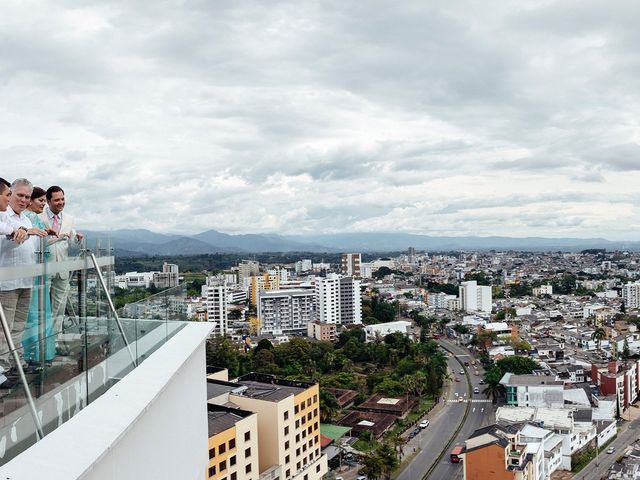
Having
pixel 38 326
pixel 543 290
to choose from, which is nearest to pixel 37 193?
pixel 38 326

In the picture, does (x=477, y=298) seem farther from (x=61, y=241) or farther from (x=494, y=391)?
(x=61, y=241)

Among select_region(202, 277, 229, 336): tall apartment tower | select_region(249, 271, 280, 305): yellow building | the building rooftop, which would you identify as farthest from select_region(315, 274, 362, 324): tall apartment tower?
the building rooftop

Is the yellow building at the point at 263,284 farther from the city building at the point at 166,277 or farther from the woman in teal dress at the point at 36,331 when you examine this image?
the woman in teal dress at the point at 36,331

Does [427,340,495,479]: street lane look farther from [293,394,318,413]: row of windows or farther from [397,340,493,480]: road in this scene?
[293,394,318,413]: row of windows

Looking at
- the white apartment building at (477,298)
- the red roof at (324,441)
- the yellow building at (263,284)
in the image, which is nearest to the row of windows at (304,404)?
the red roof at (324,441)

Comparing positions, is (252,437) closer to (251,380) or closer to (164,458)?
(251,380)

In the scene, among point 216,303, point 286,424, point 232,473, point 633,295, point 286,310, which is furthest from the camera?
point 633,295

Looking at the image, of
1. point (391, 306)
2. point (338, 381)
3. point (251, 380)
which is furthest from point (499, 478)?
point (391, 306)
